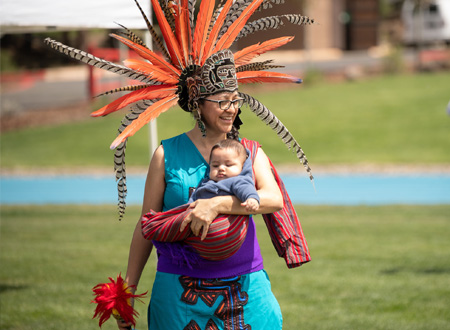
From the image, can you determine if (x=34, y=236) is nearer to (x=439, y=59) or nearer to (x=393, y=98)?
(x=393, y=98)

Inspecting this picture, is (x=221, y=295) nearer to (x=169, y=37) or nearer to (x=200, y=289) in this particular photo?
(x=200, y=289)

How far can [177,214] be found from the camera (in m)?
3.13

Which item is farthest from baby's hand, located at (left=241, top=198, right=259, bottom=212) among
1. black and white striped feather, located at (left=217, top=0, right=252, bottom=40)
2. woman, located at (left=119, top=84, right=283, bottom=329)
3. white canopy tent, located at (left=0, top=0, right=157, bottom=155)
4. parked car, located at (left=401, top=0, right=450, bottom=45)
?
parked car, located at (left=401, top=0, right=450, bottom=45)

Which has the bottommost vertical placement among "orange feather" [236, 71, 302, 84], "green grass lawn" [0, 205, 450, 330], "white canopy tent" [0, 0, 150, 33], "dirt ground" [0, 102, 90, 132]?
"green grass lawn" [0, 205, 450, 330]

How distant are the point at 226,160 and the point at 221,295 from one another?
1.99 ft

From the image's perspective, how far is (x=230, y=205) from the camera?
306 centimetres

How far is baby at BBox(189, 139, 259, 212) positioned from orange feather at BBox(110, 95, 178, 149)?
1.22 feet

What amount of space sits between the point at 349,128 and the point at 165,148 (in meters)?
18.5

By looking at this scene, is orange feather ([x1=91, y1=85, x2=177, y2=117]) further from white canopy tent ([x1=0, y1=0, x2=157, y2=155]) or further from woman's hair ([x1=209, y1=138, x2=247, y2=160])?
white canopy tent ([x1=0, y1=0, x2=157, y2=155])

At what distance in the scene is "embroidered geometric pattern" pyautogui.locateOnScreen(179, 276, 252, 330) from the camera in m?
3.21

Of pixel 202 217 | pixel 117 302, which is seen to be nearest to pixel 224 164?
pixel 202 217

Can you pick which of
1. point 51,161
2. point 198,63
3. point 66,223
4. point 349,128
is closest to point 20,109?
point 51,161

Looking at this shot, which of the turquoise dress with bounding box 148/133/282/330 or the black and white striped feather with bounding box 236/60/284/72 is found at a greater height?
the black and white striped feather with bounding box 236/60/284/72

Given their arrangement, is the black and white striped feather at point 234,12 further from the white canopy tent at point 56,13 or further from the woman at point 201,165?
the white canopy tent at point 56,13
